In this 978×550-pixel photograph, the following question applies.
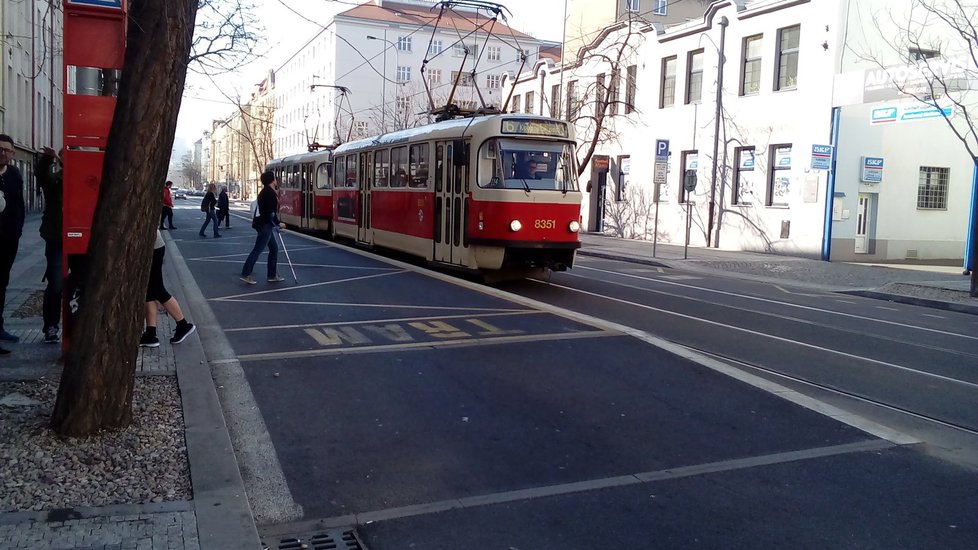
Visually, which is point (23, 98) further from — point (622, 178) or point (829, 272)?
point (829, 272)

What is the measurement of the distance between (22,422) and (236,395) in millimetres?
1739

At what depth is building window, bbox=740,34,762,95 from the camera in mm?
29562

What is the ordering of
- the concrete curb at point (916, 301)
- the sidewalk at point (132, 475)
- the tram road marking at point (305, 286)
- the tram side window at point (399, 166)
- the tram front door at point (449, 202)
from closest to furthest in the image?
the sidewalk at point (132, 475), the tram road marking at point (305, 286), the tram front door at point (449, 202), the concrete curb at point (916, 301), the tram side window at point (399, 166)

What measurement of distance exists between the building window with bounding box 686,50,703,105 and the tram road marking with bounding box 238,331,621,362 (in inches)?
986

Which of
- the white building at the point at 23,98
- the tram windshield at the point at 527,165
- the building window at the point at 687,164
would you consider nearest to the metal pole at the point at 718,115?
the building window at the point at 687,164

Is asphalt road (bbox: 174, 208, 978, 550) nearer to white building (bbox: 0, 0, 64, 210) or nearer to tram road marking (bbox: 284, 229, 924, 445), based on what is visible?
tram road marking (bbox: 284, 229, 924, 445)

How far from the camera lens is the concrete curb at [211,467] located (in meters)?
4.18

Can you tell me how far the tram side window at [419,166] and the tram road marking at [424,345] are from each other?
8.19m

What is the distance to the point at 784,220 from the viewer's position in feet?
91.5

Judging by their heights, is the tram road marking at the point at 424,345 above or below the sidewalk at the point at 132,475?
above

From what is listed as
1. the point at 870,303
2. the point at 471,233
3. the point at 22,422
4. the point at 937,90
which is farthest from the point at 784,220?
the point at 22,422

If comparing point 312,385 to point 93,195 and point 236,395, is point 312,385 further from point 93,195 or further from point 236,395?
point 93,195

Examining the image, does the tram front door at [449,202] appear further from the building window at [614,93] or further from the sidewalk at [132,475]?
the building window at [614,93]

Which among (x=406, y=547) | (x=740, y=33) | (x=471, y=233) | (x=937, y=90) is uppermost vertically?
(x=740, y=33)
